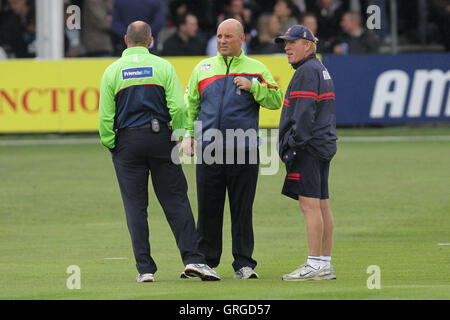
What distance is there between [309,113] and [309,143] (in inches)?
10.4

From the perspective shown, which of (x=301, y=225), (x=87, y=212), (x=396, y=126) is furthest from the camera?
(x=396, y=126)

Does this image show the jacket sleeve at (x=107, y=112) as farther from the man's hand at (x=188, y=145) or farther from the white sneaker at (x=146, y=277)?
the white sneaker at (x=146, y=277)

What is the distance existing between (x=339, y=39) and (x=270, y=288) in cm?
1564

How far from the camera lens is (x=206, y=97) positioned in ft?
29.5

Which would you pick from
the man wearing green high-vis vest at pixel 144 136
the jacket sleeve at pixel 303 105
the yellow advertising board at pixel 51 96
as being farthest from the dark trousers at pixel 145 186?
the yellow advertising board at pixel 51 96

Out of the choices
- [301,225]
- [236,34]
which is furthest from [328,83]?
[301,225]

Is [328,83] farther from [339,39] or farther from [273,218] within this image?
[339,39]

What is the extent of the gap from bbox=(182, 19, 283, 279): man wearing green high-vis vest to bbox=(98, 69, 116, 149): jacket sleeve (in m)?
0.63

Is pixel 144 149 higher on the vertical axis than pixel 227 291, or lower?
higher

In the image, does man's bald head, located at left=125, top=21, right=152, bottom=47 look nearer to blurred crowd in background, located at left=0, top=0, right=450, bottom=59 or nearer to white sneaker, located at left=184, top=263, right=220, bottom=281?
white sneaker, located at left=184, top=263, right=220, bottom=281

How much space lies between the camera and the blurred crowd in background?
→ 2302cm

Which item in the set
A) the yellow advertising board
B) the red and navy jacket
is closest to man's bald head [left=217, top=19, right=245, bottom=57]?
the red and navy jacket

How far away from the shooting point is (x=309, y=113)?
8469 millimetres

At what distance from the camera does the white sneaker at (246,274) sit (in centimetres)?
898
